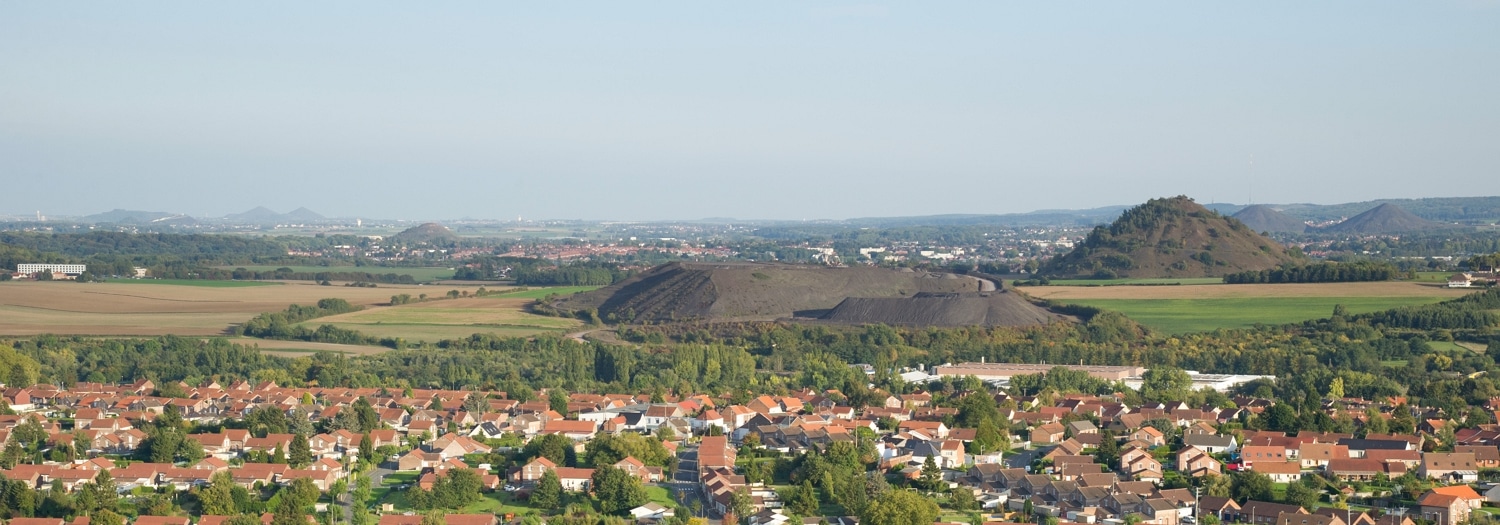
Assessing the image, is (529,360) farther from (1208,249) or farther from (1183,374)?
(1208,249)

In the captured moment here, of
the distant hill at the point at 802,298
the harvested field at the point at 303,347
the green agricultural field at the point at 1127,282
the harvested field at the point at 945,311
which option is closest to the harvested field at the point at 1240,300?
the distant hill at the point at 802,298

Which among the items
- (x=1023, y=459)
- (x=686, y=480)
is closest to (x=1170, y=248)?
(x=1023, y=459)

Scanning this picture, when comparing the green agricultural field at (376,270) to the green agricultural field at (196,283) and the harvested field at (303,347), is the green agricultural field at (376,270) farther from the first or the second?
the harvested field at (303,347)

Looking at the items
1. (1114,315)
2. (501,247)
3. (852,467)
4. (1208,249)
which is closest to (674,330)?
(1114,315)

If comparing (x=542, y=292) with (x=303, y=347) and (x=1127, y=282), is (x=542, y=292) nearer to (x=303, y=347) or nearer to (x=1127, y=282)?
(x=1127, y=282)

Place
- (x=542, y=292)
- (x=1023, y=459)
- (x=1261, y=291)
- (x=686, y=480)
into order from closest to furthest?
(x=686, y=480) → (x=1023, y=459) → (x=1261, y=291) → (x=542, y=292)

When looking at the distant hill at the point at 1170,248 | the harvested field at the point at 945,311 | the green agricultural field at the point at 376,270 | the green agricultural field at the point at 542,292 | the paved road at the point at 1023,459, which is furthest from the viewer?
the green agricultural field at the point at 376,270
